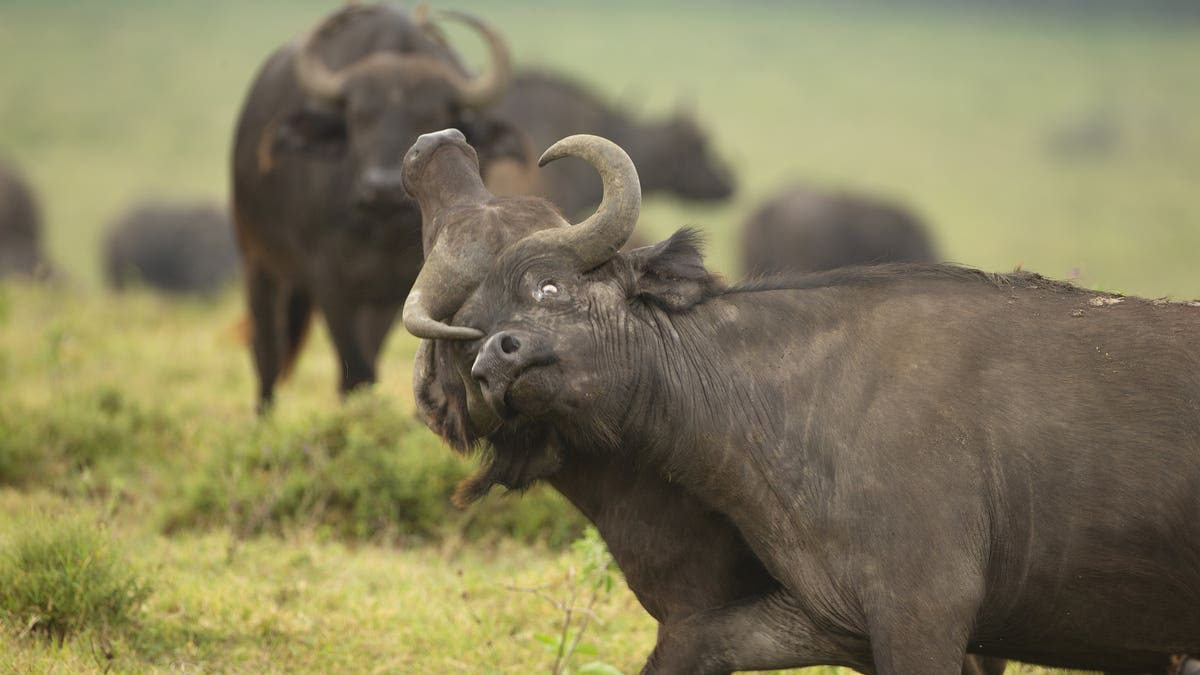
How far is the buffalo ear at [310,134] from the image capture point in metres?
9.56

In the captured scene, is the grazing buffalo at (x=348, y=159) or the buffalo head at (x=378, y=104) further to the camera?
the grazing buffalo at (x=348, y=159)

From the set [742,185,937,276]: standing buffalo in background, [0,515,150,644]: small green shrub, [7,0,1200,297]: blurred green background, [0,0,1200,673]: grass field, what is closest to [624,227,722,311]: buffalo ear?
[0,0,1200,673]: grass field

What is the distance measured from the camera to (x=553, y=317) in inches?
173

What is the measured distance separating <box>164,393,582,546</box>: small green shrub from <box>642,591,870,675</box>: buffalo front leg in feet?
9.47

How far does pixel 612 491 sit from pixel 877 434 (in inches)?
34.9

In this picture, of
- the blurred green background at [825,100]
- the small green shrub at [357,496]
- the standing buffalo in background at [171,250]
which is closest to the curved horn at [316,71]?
the small green shrub at [357,496]

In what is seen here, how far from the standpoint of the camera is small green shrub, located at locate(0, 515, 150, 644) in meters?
5.50

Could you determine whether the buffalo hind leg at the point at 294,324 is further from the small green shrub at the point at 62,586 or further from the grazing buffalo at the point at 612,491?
the grazing buffalo at the point at 612,491

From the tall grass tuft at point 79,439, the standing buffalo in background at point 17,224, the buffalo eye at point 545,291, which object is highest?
the standing buffalo in background at point 17,224

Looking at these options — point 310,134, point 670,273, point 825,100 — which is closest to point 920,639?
point 670,273

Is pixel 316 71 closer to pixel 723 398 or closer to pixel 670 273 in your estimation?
pixel 670 273

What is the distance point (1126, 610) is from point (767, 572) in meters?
1.04

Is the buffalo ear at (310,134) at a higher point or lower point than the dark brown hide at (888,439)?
higher

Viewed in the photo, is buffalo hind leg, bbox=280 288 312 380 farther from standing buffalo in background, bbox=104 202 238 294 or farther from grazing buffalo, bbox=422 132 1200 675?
standing buffalo in background, bbox=104 202 238 294
